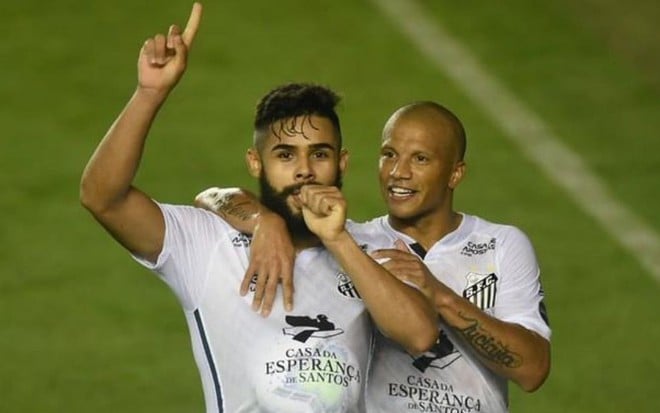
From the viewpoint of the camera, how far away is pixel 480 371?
724 cm

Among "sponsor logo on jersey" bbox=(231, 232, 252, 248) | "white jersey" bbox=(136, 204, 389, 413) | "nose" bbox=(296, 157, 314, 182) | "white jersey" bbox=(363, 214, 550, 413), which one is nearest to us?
"white jersey" bbox=(136, 204, 389, 413)

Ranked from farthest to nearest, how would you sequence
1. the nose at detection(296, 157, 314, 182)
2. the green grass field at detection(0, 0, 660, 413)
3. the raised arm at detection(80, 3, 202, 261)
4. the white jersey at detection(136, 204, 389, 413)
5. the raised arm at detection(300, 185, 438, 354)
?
1. the green grass field at detection(0, 0, 660, 413)
2. the nose at detection(296, 157, 314, 182)
3. the white jersey at detection(136, 204, 389, 413)
4. the raised arm at detection(80, 3, 202, 261)
5. the raised arm at detection(300, 185, 438, 354)

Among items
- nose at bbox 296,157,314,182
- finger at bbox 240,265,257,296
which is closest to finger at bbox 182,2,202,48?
nose at bbox 296,157,314,182

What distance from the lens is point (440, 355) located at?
7.26 meters

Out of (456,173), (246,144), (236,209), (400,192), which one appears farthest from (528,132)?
(236,209)

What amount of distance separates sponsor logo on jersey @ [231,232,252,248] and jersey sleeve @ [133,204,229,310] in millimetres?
58

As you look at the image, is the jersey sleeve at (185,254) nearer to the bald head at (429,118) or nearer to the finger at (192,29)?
the finger at (192,29)

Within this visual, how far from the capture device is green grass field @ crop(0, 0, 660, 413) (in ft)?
34.3

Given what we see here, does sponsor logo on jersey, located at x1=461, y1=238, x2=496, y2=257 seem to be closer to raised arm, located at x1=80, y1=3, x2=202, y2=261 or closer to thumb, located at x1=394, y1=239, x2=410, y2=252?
thumb, located at x1=394, y1=239, x2=410, y2=252

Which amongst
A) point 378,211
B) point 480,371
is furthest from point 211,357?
point 378,211

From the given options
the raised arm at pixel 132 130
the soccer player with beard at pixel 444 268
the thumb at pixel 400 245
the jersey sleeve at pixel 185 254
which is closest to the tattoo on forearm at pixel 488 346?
the soccer player with beard at pixel 444 268

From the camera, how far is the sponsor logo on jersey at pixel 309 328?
Result: 6.73 m

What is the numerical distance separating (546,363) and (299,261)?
99 centimetres

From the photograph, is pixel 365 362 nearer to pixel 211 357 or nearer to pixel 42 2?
pixel 211 357
